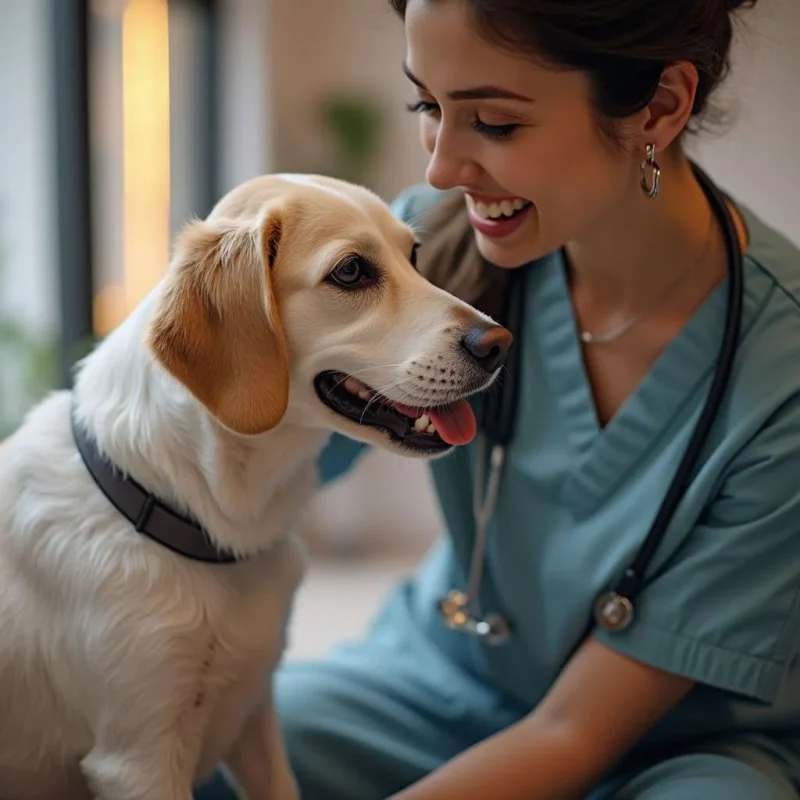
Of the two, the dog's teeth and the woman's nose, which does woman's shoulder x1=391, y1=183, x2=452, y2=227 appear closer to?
the woman's nose

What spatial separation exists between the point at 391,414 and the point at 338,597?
1.58m

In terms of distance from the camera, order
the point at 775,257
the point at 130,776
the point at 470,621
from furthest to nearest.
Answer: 1. the point at 470,621
2. the point at 775,257
3. the point at 130,776

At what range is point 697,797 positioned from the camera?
120cm

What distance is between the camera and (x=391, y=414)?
3.90 ft

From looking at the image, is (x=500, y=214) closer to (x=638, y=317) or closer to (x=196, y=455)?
(x=638, y=317)

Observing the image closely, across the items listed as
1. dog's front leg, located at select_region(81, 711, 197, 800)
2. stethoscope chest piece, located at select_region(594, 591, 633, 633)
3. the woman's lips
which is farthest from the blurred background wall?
dog's front leg, located at select_region(81, 711, 197, 800)

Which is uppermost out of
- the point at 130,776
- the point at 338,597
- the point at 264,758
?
the point at 130,776

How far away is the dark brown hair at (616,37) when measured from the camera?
1.12 meters

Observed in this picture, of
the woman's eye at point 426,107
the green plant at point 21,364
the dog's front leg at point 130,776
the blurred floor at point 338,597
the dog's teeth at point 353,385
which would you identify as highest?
the woman's eye at point 426,107

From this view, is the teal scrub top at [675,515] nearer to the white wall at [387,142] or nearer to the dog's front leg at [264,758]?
the dog's front leg at [264,758]

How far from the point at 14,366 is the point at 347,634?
0.94m

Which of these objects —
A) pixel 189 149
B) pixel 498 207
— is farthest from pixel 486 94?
pixel 189 149

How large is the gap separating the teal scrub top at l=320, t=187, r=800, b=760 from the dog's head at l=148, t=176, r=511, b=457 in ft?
0.80

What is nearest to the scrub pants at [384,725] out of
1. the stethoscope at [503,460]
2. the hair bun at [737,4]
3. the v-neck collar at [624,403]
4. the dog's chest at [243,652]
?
the stethoscope at [503,460]
